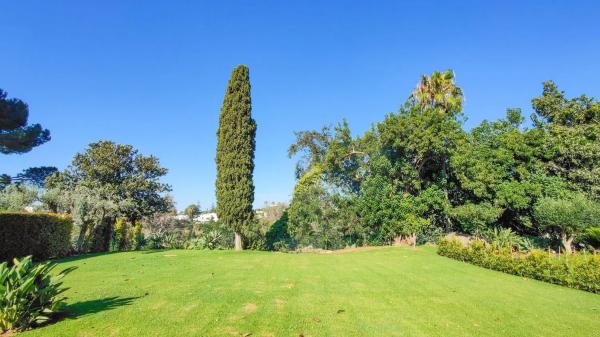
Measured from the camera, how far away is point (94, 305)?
5.73m

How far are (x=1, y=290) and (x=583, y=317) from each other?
376 inches

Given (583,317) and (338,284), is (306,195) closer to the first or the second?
(338,284)

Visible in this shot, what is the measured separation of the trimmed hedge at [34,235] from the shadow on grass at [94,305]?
996 cm

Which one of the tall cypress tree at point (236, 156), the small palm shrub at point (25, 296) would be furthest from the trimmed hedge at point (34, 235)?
the small palm shrub at point (25, 296)

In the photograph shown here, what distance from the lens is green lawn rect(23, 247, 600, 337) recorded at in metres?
4.79

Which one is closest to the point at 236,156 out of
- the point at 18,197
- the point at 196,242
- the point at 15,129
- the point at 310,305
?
the point at 196,242

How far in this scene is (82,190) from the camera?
2147 centimetres

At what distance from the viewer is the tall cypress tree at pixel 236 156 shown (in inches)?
773

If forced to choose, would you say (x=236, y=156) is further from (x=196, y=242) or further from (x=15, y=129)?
(x=15, y=129)

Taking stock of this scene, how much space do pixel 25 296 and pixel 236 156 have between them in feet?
51.6

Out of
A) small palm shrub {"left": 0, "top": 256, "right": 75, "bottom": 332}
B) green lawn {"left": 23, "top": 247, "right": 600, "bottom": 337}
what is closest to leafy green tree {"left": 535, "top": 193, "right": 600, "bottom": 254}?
green lawn {"left": 23, "top": 247, "right": 600, "bottom": 337}

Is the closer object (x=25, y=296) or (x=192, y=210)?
(x=25, y=296)

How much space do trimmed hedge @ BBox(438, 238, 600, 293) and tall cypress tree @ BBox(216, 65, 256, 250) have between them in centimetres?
1192

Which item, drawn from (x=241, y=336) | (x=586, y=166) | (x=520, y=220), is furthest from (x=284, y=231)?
(x=241, y=336)
